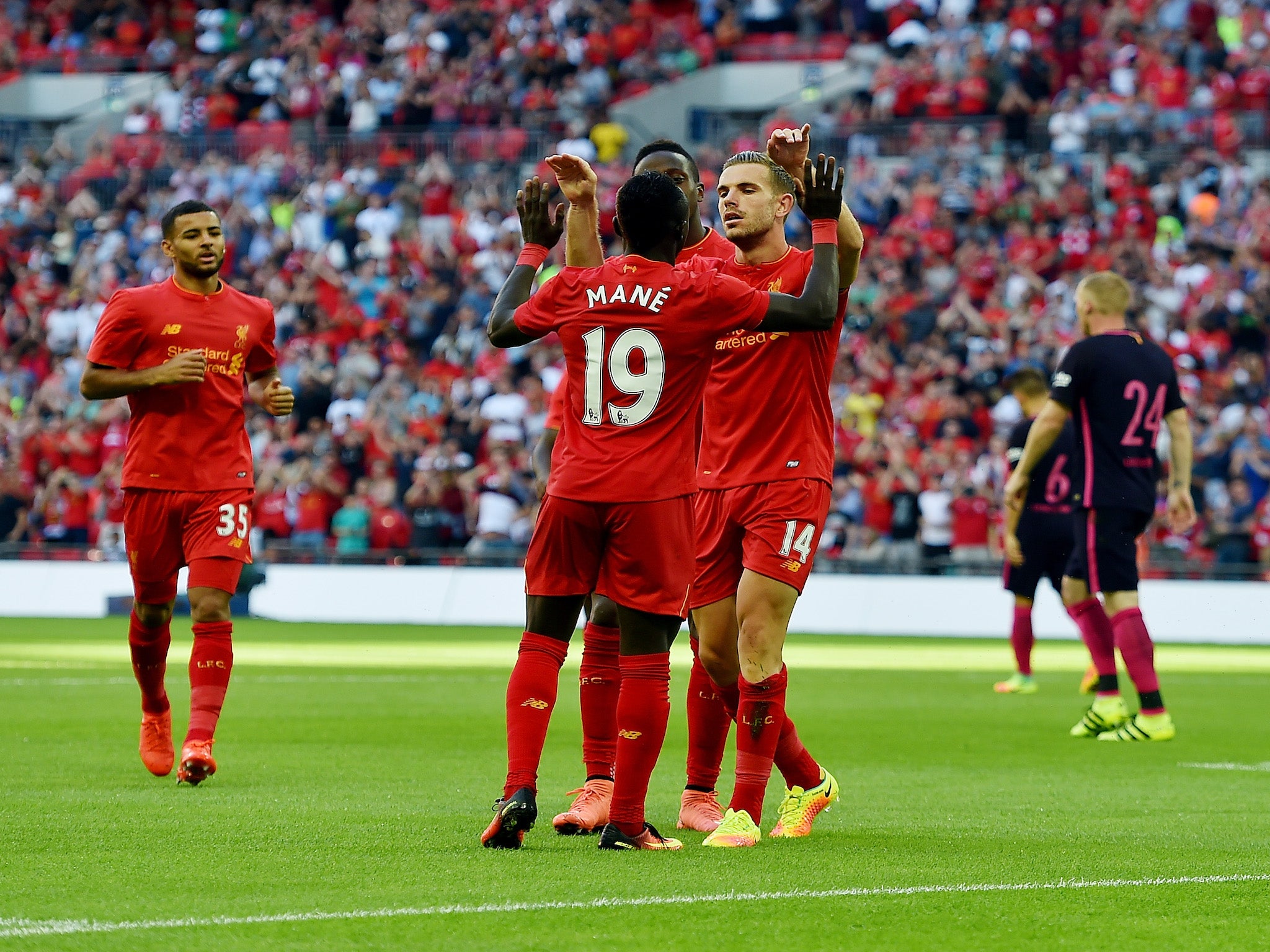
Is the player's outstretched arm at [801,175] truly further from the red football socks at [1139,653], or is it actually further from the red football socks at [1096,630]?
the red football socks at [1096,630]

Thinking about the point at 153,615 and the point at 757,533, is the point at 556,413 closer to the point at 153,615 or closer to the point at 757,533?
the point at 757,533

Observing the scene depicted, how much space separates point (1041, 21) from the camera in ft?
96.5

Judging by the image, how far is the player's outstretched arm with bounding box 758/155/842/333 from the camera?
6418 millimetres

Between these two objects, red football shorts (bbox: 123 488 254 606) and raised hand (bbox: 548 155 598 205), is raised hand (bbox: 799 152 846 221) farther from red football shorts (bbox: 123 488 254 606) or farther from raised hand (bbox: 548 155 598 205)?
red football shorts (bbox: 123 488 254 606)

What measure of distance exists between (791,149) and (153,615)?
3.83 metres

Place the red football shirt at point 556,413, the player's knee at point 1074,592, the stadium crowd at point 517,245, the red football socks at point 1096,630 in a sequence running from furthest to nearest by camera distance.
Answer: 1. the stadium crowd at point 517,245
2. the player's knee at point 1074,592
3. the red football socks at point 1096,630
4. the red football shirt at point 556,413

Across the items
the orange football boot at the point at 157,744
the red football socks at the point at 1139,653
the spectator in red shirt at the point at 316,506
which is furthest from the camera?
the spectator in red shirt at the point at 316,506

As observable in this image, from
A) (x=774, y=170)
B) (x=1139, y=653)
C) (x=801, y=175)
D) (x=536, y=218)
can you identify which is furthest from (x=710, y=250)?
(x=1139, y=653)

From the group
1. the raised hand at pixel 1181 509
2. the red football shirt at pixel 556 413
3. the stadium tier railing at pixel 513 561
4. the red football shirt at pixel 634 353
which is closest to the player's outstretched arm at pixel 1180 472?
the raised hand at pixel 1181 509

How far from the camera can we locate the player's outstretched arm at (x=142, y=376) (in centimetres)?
860

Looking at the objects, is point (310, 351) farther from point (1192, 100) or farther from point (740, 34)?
point (1192, 100)

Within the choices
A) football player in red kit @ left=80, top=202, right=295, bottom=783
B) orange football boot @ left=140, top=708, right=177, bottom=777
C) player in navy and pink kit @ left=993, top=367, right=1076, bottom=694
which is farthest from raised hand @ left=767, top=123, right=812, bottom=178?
player in navy and pink kit @ left=993, top=367, right=1076, bottom=694

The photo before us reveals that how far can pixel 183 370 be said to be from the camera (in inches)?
339

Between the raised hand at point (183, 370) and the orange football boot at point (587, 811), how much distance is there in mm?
2611
